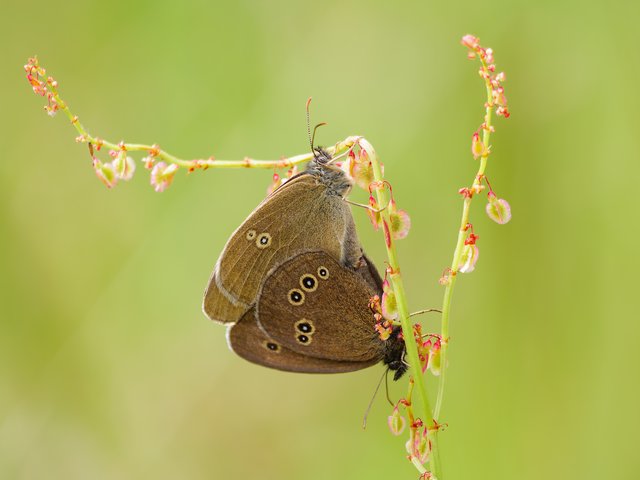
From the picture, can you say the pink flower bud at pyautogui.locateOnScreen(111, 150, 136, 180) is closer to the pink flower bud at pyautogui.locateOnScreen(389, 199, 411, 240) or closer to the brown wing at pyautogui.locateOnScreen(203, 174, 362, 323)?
the brown wing at pyautogui.locateOnScreen(203, 174, 362, 323)

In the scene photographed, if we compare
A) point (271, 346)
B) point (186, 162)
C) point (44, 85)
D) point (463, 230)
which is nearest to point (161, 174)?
point (186, 162)

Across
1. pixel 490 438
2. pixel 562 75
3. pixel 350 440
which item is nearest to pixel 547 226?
pixel 562 75

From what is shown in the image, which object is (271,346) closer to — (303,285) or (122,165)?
(303,285)

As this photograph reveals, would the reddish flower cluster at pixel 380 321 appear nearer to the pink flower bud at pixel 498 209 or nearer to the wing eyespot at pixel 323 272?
the wing eyespot at pixel 323 272

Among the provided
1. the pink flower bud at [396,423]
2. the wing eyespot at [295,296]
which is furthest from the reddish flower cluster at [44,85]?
the pink flower bud at [396,423]

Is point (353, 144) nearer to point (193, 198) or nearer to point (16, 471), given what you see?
point (193, 198)

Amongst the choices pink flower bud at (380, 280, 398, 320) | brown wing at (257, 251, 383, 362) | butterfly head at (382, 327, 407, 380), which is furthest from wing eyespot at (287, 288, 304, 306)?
pink flower bud at (380, 280, 398, 320)
